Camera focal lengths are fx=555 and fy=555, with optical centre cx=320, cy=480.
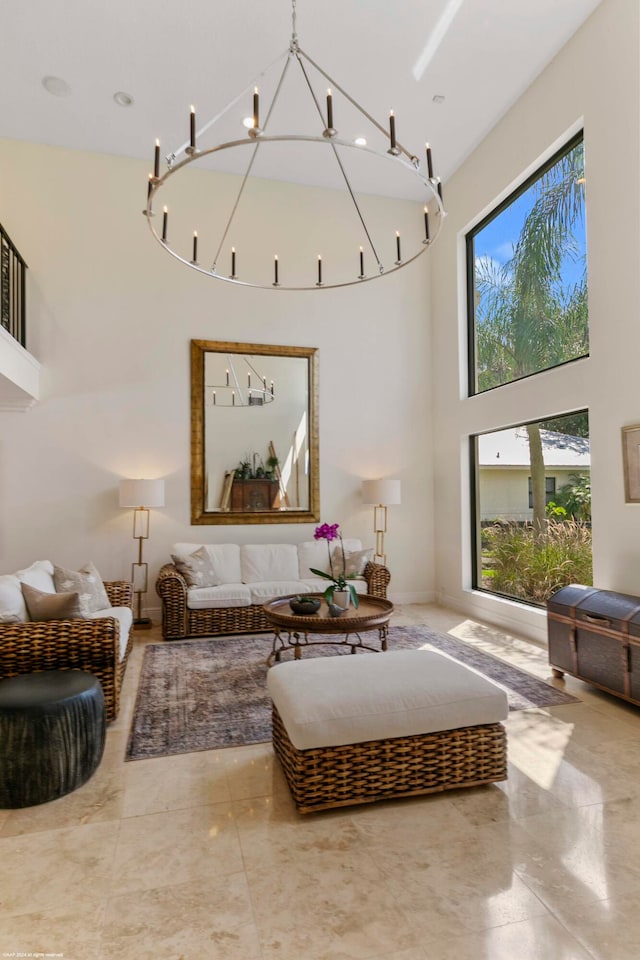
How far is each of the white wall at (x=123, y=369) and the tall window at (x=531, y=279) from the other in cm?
138

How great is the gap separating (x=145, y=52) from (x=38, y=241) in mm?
2217

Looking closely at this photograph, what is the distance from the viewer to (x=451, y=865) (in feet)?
6.44

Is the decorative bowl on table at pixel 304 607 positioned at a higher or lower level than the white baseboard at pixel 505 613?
higher

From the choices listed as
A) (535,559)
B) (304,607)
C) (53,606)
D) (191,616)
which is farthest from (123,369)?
(535,559)

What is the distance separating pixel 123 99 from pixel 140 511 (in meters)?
4.03

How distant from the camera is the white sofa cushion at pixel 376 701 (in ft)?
7.50

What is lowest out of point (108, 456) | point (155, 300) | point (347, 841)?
point (347, 841)

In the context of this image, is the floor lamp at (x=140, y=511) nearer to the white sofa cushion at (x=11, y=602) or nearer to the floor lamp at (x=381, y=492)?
the white sofa cushion at (x=11, y=602)

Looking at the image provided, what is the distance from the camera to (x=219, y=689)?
381 centimetres

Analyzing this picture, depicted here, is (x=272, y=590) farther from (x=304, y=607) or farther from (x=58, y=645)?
(x=58, y=645)

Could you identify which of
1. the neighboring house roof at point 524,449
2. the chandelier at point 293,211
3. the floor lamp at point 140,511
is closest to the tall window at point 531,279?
the neighboring house roof at point 524,449

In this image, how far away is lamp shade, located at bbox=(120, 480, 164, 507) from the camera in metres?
5.52

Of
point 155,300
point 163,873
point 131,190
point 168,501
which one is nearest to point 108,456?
point 168,501

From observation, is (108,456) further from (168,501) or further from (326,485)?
(326,485)
